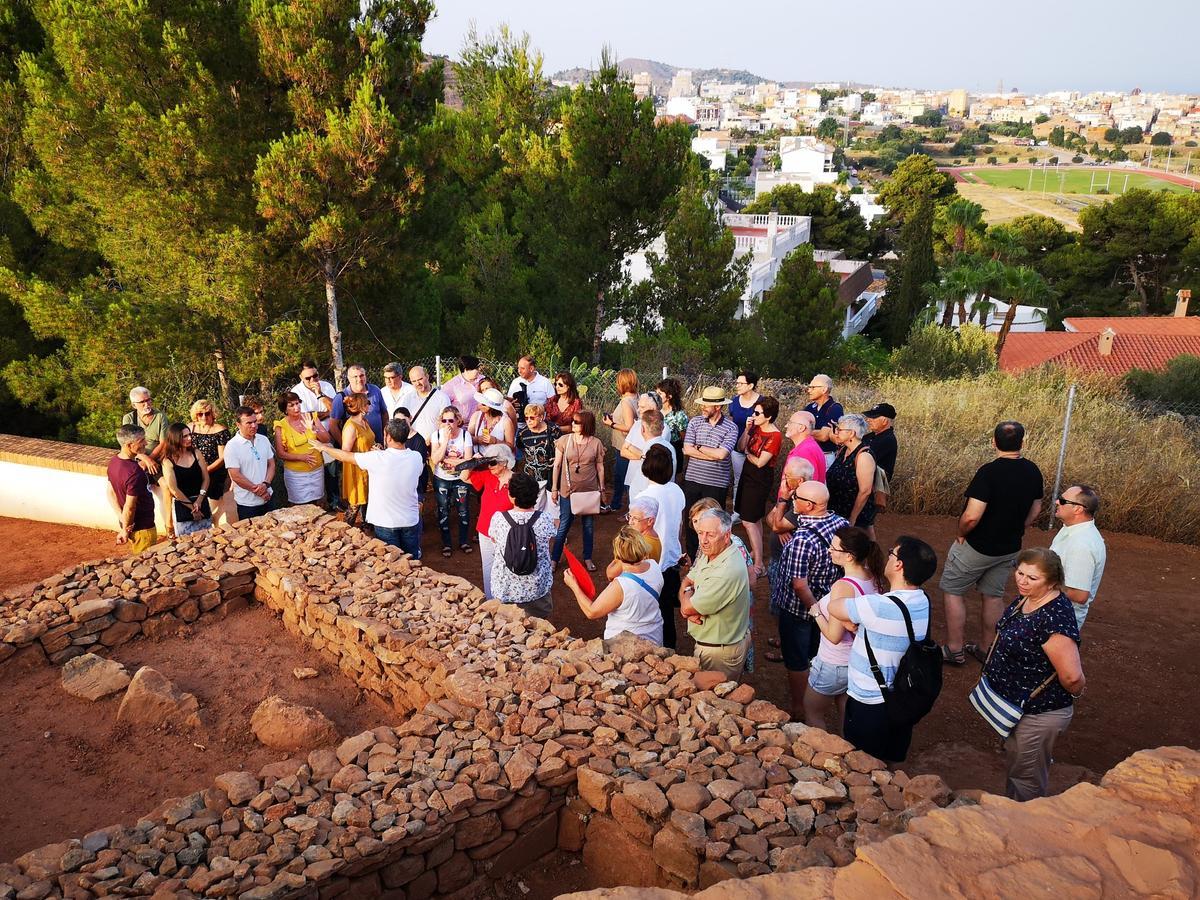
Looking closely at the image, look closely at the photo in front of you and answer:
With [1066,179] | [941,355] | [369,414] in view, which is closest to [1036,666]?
[369,414]

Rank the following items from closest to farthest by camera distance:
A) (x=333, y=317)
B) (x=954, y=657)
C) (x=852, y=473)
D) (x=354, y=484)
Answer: (x=954, y=657) < (x=852, y=473) < (x=354, y=484) < (x=333, y=317)

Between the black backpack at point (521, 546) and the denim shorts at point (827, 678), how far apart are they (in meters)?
1.83

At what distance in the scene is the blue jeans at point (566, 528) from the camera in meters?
6.97

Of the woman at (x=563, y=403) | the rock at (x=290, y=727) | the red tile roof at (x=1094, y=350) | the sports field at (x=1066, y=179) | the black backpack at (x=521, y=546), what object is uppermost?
the sports field at (x=1066, y=179)

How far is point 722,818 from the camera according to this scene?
362 cm

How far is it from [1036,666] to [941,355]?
17.6 metres

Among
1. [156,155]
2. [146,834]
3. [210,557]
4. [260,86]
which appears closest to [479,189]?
[260,86]

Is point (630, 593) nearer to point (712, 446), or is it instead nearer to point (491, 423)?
point (712, 446)

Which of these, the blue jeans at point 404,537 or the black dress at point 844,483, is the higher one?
the black dress at point 844,483

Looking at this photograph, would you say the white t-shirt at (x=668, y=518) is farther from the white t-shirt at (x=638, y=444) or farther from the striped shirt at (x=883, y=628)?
the striped shirt at (x=883, y=628)

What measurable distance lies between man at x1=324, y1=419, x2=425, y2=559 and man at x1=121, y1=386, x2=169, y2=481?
1.43 meters

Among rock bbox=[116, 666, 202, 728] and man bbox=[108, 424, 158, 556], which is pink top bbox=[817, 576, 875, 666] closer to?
rock bbox=[116, 666, 202, 728]

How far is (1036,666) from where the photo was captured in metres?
4.01

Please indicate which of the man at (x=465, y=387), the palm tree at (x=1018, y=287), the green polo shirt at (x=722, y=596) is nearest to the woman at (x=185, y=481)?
the man at (x=465, y=387)
